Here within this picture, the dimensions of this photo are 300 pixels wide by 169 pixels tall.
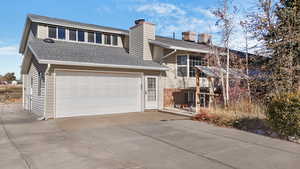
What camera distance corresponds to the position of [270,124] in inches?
247

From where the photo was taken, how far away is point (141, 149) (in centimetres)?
484

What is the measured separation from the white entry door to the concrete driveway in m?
4.64

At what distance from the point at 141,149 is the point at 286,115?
4205 mm

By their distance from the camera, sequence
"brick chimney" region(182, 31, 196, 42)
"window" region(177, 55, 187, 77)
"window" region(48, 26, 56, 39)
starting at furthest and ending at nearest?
1. "brick chimney" region(182, 31, 196, 42)
2. "window" region(177, 55, 187, 77)
3. "window" region(48, 26, 56, 39)

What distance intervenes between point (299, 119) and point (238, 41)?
6.14 metres

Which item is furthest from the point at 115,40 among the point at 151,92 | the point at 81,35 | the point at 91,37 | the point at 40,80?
the point at 40,80

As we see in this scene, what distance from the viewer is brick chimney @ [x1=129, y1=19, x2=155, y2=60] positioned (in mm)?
12438

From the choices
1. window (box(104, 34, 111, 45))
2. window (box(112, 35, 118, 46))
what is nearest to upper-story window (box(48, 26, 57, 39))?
window (box(104, 34, 111, 45))

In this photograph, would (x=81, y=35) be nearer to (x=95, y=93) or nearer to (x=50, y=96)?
(x=95, y=93)

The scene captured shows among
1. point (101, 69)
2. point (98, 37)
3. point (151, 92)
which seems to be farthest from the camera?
point (98, 37)

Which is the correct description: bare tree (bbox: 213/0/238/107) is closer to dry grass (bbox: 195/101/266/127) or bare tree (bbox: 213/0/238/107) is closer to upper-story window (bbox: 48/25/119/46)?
dry grass (bbox: 195/101/266/127)

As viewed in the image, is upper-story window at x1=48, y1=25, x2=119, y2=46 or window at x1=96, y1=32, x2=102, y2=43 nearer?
upper-story window at x1=48, y1=25, x2=119, y2=46

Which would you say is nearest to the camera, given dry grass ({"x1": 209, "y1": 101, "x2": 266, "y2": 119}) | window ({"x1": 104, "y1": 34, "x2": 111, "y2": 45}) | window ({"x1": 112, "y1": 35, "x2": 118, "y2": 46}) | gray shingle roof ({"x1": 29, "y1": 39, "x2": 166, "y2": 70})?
dry grass ({"x1": 209, "y1": 101, "x2": 266, "y2": 119})

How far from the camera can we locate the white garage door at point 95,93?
9234 mm
